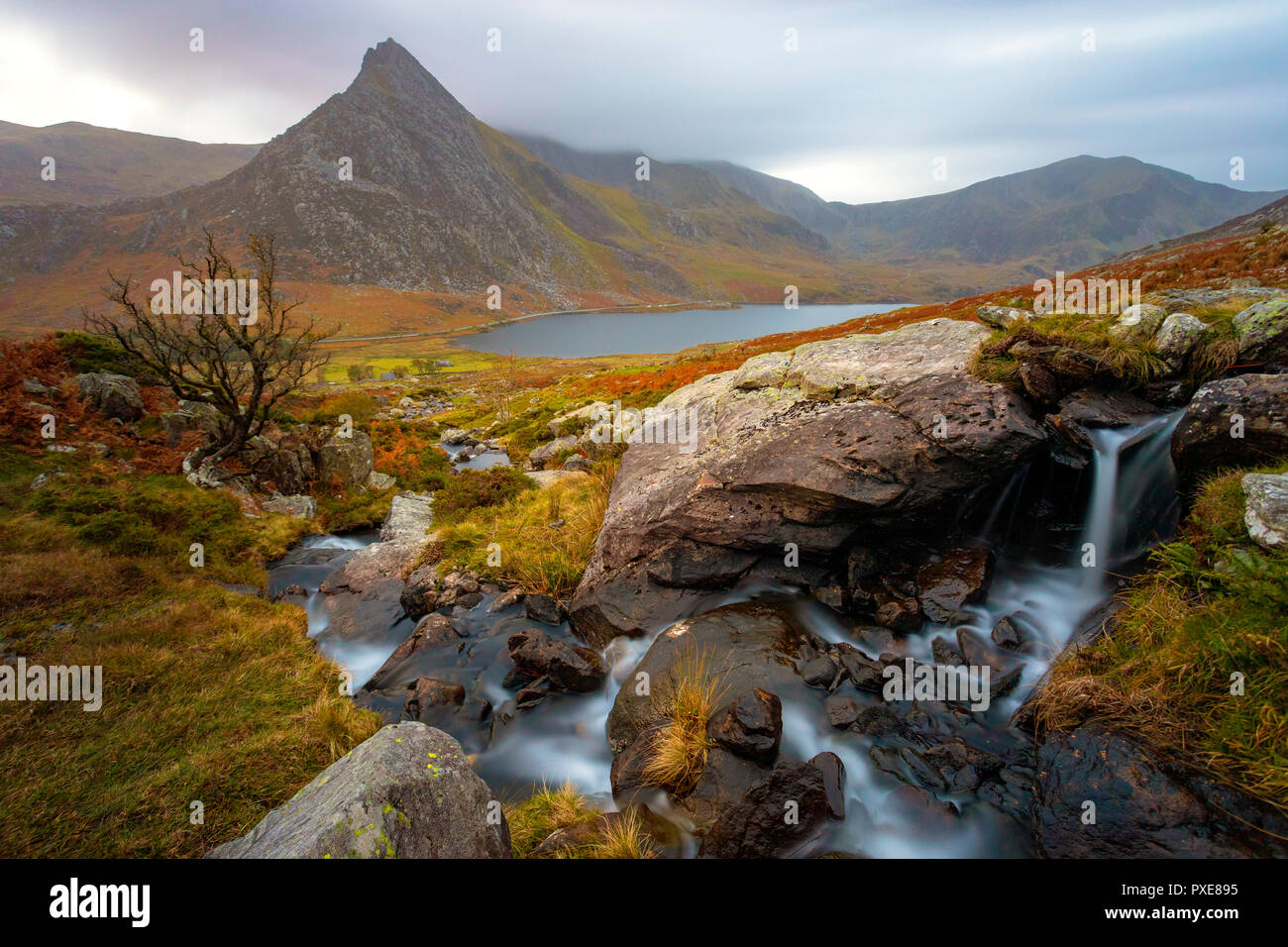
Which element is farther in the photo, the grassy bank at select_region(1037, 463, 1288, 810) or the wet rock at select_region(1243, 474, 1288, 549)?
the wet rock at select_region(1243, 474, 1288, 549)

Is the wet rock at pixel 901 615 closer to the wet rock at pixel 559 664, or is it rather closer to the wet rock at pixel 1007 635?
the wet rock at pixel 1007 635

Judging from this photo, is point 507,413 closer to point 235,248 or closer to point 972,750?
point 972,750

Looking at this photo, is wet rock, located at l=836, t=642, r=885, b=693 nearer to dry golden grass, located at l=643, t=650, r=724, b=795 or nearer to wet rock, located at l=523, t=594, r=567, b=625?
dry golden grass, located at l=643, t=650, r=724, b=795

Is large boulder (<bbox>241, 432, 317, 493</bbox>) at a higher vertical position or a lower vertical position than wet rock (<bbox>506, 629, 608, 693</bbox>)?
higher

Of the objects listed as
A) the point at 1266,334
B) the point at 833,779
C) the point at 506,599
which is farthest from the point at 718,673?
the point at 1266,334

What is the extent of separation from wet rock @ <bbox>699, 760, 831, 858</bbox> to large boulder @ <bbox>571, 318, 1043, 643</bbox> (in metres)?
4.39

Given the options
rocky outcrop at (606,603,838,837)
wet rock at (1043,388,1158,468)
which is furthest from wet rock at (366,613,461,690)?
wet rock at (1043,388,1158,468)

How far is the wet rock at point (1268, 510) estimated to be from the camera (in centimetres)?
626

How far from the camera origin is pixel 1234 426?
8.13m

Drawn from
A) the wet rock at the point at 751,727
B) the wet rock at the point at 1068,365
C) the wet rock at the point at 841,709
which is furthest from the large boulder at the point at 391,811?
the wet rock at the point at 1068,365

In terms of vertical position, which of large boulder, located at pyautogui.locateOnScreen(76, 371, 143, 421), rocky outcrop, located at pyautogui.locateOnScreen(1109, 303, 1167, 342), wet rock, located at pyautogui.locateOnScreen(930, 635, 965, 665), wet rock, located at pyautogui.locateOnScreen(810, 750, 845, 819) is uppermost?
rocky outcrop, located at pyautogui.locateOnScreen(1109, 303, 1167, 342)

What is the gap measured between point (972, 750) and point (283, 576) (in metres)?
15.7

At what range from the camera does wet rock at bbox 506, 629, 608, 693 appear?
967cm
